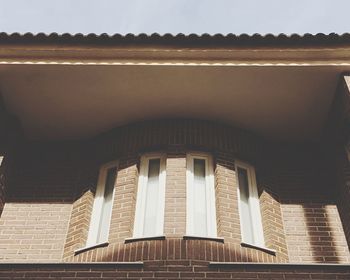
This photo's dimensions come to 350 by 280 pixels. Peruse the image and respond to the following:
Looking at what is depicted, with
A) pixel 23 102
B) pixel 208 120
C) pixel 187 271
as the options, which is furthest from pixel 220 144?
pixel 23 102

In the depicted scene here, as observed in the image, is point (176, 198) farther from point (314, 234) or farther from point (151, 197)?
point (314, 234)

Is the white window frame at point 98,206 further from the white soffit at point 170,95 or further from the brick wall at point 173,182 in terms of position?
the white soffit at point 170,95

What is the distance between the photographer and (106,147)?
8789 mm

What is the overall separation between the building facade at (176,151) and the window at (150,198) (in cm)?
2

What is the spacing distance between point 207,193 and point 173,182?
56cm

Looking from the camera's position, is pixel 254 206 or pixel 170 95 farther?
pixel 170 95

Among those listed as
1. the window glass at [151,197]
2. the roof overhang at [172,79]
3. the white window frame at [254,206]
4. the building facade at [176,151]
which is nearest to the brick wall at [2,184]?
the building facade at [176,151]

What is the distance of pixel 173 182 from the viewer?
25.7 feet

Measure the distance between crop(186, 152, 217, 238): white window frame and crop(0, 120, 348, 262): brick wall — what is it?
0.09m

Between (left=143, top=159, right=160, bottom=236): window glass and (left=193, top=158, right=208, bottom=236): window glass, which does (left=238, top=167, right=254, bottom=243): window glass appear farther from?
(left=143, top=159, right=160, bottom=236): window glass

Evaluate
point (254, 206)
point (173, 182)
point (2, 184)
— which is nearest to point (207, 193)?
point (173, 182)

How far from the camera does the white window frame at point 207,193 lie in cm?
737

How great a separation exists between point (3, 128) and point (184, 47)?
328 cm

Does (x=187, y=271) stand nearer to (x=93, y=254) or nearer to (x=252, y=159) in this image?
(x=93, y=254)
